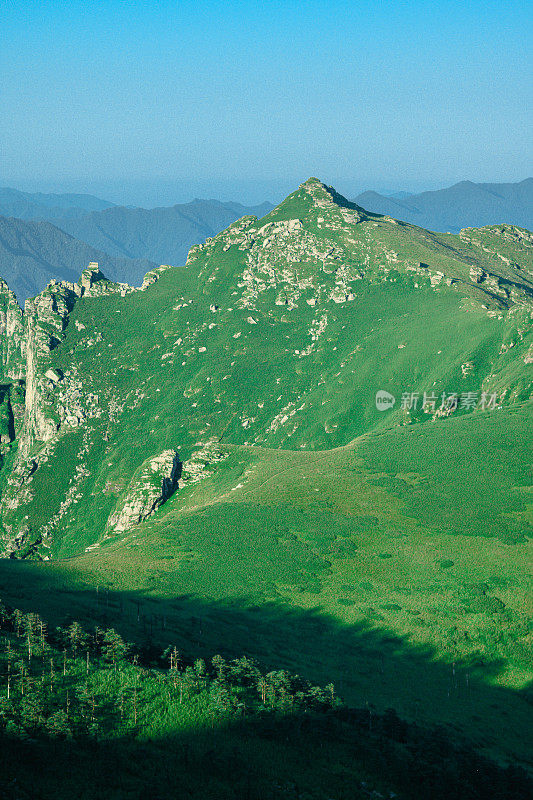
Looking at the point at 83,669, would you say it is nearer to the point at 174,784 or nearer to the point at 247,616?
the point at 174,784

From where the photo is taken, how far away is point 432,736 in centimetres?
5016

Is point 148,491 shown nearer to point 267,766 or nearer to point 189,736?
point 189,736

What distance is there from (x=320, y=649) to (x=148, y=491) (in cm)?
9776

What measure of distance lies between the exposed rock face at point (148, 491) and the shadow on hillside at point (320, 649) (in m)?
75.4

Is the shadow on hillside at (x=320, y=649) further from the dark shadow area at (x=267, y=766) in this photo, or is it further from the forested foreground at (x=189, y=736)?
the dark shadow area at (x=267, y=766)

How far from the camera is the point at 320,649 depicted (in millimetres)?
68688

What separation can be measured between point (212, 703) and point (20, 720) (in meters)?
13.7

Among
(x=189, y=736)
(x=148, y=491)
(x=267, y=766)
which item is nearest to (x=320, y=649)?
(x=189, y=736)

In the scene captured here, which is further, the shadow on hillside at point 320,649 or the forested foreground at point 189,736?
the shadow on hillside at point 320,649

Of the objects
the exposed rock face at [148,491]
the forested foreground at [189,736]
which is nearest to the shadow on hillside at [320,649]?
the forested foreground at [189,736]

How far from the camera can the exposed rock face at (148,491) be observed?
15688 centimetres

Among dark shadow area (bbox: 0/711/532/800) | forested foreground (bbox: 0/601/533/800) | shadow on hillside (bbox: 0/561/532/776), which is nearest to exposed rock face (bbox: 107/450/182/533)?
shadow on hillside (bbox: 0/561/532/776)

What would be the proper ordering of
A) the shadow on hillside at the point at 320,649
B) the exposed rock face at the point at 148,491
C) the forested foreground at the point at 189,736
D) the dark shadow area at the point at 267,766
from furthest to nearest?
the exposed rock face at the point at 148,491 < the shadow on hillside at the point at 320,649 < the forested foreground at the point at 189,736 < the dark shadow area at the point at 267,766

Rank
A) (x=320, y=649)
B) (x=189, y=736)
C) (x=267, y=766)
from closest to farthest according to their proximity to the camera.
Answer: (x=267, y=766)
(x=189, y=736)
(x=320, y=649)
